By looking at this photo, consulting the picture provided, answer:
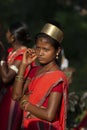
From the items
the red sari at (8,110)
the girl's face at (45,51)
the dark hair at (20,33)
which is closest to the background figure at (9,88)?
the red sari at (8,110)

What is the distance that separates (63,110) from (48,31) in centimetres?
69

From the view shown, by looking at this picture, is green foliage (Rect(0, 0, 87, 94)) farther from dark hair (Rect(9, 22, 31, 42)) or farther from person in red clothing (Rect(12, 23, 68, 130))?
person in red clothing (Rect(12, 23, 68, 130))

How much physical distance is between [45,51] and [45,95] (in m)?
0.38

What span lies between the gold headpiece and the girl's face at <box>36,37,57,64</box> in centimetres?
7

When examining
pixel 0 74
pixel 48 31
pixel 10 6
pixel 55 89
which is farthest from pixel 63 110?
pixel 10 6

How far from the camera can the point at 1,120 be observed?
6.57 meters

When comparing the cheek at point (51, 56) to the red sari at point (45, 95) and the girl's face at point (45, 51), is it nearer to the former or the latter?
the girl's face at point (45, 51)

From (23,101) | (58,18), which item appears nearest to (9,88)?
(23,101)

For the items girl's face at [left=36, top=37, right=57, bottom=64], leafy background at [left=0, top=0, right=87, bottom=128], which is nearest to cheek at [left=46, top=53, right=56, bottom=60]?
girl's face at [left=36, top=37, right=57, bottom=64]

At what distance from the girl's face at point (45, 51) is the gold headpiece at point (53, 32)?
7cm

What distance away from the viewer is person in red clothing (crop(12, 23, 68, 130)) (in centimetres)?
528

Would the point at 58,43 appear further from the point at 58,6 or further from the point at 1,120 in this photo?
the point at 58,6

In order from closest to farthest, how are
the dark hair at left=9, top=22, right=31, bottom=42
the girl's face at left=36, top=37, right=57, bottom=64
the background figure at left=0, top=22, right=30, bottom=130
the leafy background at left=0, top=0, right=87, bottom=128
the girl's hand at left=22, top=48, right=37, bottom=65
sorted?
1. the girl's face at left=36, top=37, right=57, bottom=64
2. the girl's hand at left=22, top=48, right=37, bottom=65
3. the background figure at left=0, top=22, right=30, bottom=130
4. the dark hair at left=9, top=22, right=31, bottom=42
5. the leafy background at left=0, top=0, right=87, bottom=128

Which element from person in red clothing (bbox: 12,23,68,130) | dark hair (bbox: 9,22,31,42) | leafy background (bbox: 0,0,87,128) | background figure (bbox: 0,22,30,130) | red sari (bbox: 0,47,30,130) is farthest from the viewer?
leafy background (bbox: 0,0,87,128)
